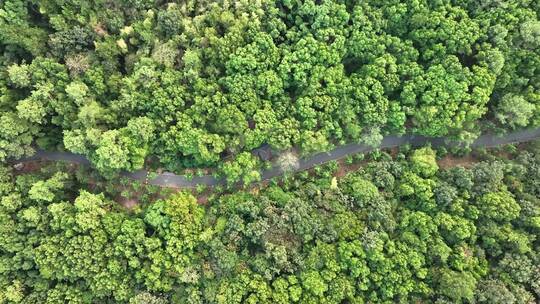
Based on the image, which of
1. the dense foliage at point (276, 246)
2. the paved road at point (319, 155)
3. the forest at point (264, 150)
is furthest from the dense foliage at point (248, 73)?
the dense foliage at point (276, 246)

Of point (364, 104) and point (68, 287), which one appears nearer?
point (68, 287)

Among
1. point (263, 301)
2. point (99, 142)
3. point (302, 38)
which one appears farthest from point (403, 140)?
point (99, 142)

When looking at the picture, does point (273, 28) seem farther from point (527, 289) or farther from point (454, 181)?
point (527, 289)

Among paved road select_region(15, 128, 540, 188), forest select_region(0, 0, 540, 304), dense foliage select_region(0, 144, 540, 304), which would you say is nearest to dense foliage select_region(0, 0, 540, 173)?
forest select_region(0, 0, 540, 304)

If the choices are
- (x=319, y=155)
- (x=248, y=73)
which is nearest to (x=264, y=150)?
(x=319, y=155)

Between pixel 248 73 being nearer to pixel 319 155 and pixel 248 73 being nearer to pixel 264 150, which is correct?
pixel 264 150

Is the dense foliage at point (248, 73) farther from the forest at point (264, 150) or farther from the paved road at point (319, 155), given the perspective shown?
the paved road at point (319, 155)
